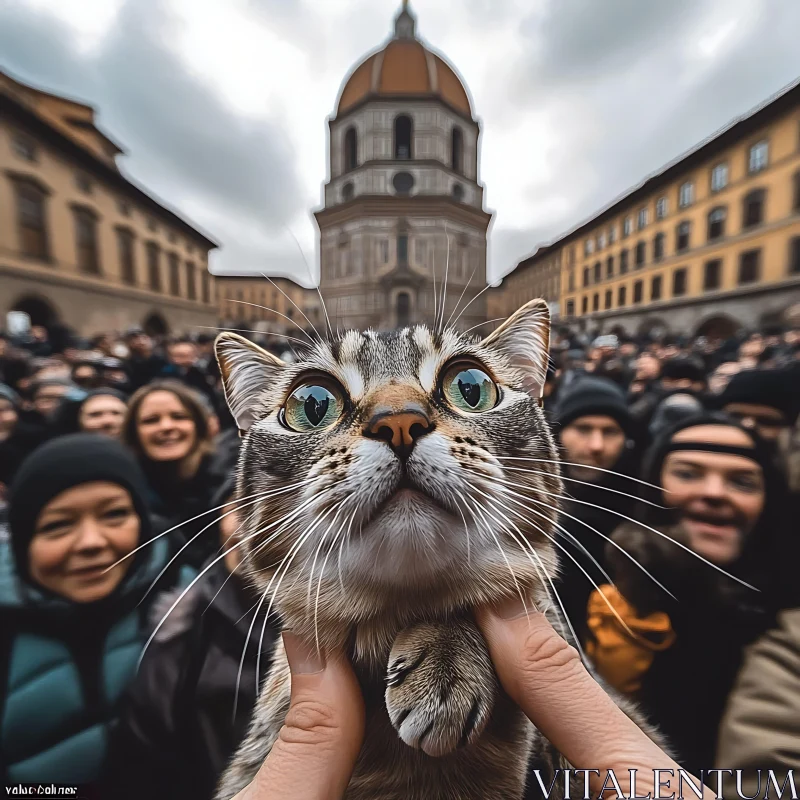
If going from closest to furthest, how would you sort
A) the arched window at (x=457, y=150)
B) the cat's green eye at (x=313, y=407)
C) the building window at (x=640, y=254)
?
the cat's green eye at (x=313, y=407) < the building window at (x=640, y=254) < the arched window at (x=457, y=150)

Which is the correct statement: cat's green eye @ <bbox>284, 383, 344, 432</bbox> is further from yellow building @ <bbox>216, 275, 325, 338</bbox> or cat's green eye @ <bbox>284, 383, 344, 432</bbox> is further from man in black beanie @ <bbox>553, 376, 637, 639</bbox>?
man in black beanie @ <bbox>553, 376, 637, 639</bbox>

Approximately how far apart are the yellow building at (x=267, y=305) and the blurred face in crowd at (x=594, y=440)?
0.81 meters

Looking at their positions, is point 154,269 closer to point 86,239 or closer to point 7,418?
point 86,239

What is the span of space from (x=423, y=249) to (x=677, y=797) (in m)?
1.18

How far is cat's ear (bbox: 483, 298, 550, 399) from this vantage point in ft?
2.14

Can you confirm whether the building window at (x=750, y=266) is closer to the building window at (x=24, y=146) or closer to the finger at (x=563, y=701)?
the finger at (x=563, y=701)

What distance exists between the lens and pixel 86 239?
1.07 meters

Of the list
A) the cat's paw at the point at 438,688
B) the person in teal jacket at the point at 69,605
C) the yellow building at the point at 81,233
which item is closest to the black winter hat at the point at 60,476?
the person in teal jacket at the point at 69,605

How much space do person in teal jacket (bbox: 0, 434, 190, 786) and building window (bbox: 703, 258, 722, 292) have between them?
1692 millimetres

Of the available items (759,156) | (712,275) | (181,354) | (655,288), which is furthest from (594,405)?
(181,354)

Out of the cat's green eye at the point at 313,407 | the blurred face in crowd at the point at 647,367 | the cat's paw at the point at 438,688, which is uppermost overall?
the blurred face in crowd at the point at 647,367

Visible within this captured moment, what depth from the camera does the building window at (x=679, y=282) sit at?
41.6 inches

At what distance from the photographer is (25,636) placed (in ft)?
2.40

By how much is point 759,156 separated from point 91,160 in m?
1.94
